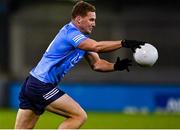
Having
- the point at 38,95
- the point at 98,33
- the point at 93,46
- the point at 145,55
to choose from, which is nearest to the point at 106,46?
the point at 93,46

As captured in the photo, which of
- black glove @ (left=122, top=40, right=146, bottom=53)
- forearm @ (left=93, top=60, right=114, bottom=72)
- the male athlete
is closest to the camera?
black glove @ (left=122, top=40, right=146, bottom=53)

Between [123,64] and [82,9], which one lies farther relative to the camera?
[123,64]

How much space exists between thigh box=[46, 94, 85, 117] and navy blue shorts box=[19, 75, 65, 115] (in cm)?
6

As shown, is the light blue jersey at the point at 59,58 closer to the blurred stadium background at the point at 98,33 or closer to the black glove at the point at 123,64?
the black glove at the point at 123,64

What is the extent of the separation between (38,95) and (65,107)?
0.40 metres

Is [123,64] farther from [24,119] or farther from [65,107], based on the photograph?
[24,119]

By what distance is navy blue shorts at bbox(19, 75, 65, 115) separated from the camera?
32.9 ft

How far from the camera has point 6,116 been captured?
64.7 feet

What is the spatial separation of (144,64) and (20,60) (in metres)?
16.5

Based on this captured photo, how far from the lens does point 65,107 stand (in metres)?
9.95

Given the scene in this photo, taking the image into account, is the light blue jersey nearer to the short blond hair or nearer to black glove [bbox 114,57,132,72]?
the short blond hair

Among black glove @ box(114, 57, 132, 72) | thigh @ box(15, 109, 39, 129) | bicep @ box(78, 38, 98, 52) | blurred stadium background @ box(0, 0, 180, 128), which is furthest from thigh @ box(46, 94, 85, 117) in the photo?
blurred stadium background @ box(0, 0, 180, 128)

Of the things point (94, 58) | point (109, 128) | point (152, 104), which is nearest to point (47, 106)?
point (94, 58)

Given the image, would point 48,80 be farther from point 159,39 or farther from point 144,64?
point 159,39
